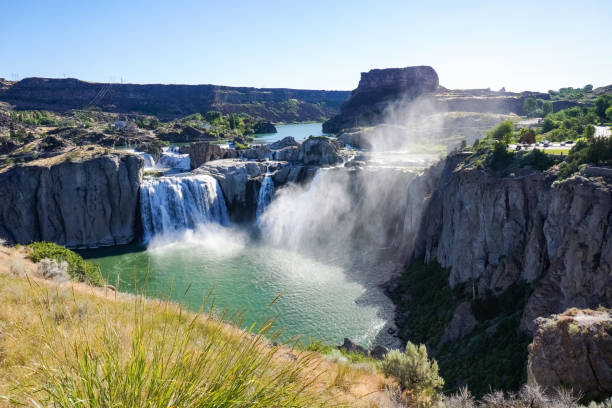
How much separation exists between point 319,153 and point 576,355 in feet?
135

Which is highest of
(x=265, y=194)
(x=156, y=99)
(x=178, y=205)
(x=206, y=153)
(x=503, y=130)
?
(x=156, y=99)

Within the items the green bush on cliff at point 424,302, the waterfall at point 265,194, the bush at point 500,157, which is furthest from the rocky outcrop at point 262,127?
the bush at point 500,157

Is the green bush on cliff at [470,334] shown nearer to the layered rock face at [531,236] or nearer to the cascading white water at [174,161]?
the layered rock face at [531,236]

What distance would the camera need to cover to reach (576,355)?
1114cm

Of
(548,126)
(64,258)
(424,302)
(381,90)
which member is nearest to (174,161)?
(64,258)

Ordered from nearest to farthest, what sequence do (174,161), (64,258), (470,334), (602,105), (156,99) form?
(470,334)
(64,258)
(602,105)
(174,161)
(156,99)

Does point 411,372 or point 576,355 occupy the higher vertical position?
point 576,355

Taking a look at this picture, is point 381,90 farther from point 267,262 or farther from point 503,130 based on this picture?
point 267,262

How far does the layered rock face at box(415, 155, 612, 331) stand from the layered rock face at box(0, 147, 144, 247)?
35.1 meters

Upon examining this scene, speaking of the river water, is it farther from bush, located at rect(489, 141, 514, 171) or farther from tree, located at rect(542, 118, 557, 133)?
tree, located at rect(542, 118, 557, 133)

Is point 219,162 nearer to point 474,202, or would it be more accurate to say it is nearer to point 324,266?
point 324,266

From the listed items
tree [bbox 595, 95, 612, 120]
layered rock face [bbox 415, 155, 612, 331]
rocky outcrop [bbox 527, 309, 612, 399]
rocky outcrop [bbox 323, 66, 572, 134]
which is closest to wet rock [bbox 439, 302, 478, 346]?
layered rock face [bbox 415, 155, 612, 331]

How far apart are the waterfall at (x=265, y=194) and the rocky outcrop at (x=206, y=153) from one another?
12.8 metres

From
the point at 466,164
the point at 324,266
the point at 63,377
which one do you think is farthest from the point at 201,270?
the point at 63,377
